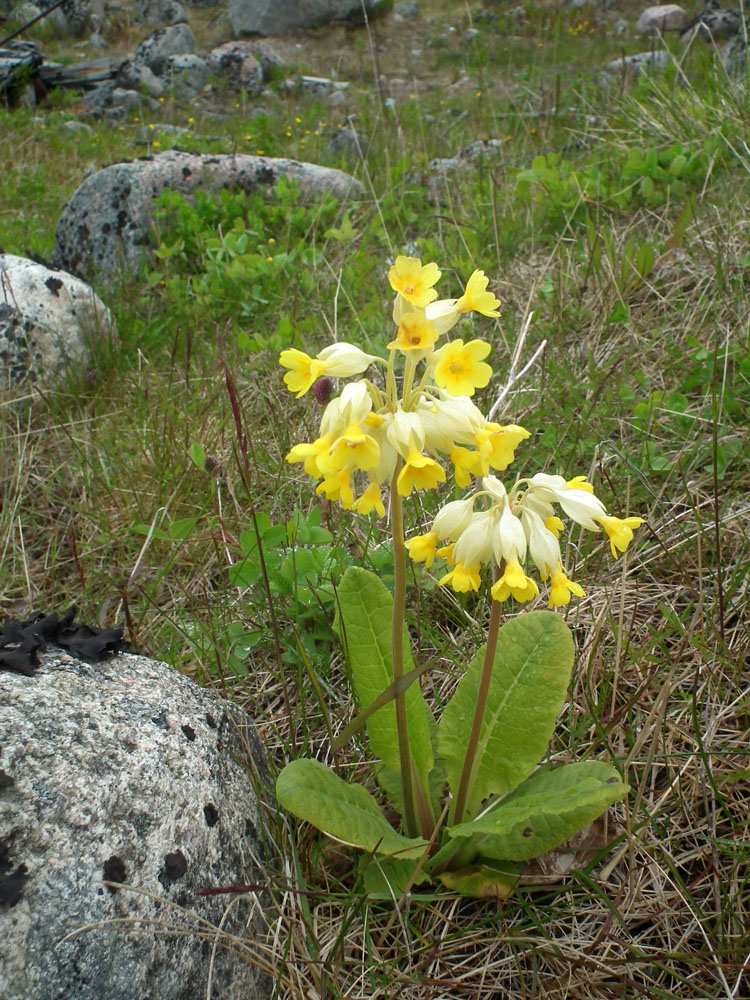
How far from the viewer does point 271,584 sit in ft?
7.39

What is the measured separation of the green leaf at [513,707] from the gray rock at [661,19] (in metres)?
14.3

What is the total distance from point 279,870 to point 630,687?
98 centimetres

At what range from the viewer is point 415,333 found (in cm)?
125

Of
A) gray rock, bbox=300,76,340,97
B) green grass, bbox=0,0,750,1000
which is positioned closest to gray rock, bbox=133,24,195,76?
gray rock, bbox=300,76,340,97

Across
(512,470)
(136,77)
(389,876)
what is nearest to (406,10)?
(136,77)

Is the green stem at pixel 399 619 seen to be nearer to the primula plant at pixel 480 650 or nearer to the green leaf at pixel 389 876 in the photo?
the primula plant at pixel 480 650

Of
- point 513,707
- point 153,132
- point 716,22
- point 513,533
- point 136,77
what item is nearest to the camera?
point 513,533

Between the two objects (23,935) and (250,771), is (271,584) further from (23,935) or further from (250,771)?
(23,935)

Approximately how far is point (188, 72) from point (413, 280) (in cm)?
1336

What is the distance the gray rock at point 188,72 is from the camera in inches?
474

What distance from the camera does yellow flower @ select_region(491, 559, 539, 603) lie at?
1.31m

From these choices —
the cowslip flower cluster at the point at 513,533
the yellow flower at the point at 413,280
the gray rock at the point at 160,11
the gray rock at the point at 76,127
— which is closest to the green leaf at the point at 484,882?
the cowslip flower cluster at the point at 513,533

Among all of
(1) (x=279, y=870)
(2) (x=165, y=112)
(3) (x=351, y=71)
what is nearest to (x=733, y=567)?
(1) (x=279, y=870)

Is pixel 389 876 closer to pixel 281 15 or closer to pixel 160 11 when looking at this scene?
pixel 281 15
